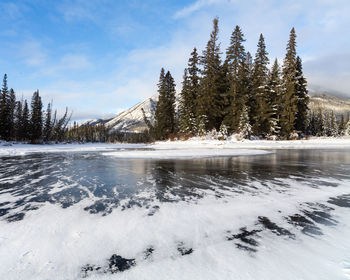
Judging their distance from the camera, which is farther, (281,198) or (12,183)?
(12,183)

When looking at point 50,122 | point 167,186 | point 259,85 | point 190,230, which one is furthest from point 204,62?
point 50,122

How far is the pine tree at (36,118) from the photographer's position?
49.2 metres

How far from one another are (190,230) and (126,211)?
57.9 inches

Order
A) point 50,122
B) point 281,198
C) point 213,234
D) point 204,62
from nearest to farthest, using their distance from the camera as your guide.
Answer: point 213,234 → point 281,198 → point 204,62 → point 50,122

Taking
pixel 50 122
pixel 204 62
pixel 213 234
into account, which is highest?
pixel 204 62

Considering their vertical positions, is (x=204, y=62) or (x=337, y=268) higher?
(x=204, y=62)

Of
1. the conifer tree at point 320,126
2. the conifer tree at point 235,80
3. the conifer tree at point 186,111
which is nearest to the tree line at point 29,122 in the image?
the conifer tree at point 186,111

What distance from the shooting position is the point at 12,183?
21.2 feet

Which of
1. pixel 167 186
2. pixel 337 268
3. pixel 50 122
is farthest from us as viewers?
pixel 50 122

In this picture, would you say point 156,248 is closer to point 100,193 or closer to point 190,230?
point 190,230

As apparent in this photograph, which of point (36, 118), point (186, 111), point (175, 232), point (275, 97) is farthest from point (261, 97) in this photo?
point (36, 118)

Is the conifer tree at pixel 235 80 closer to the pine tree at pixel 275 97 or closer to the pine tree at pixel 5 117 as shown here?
the pine tree at pixel 275 97

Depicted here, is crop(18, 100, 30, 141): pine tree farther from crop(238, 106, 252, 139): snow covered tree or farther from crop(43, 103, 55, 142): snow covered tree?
crop(238, 106, 252, 139): snow covered tree

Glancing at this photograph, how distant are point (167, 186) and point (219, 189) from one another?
157 centimetres
